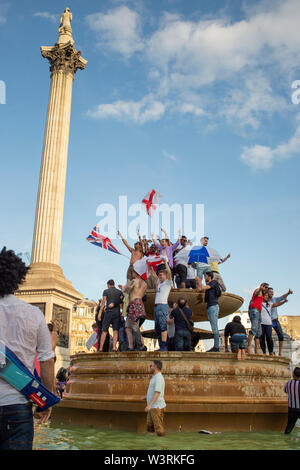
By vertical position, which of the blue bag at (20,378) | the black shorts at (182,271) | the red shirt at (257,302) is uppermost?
the black shorts at (182,271)

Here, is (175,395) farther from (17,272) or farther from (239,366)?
(17,272)

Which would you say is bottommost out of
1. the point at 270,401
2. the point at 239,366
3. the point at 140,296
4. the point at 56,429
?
the point at 56,429

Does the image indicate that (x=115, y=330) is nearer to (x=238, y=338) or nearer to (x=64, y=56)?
(x=238, y=338)

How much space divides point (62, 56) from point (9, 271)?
99.6 feet

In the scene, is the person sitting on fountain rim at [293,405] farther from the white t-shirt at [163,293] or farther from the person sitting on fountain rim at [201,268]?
the person sitting on fountain rim at [201,268]

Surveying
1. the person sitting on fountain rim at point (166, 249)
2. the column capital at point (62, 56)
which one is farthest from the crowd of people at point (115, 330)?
the column capital at point (62, 56)

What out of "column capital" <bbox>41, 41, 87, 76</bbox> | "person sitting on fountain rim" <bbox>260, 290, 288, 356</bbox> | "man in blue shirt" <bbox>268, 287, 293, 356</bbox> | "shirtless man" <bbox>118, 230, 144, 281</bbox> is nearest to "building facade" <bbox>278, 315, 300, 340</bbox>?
"column capital" <bbox>41, 41, 87, 76</bbox>

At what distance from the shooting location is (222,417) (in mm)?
7996

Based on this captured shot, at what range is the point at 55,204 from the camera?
27750 mm

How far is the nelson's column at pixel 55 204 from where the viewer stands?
77.3 feet

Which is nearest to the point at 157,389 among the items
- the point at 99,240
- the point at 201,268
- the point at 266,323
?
Answer: the point at 266,323

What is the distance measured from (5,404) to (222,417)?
19.3ft

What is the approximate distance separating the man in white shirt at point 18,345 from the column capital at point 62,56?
1170 inches
